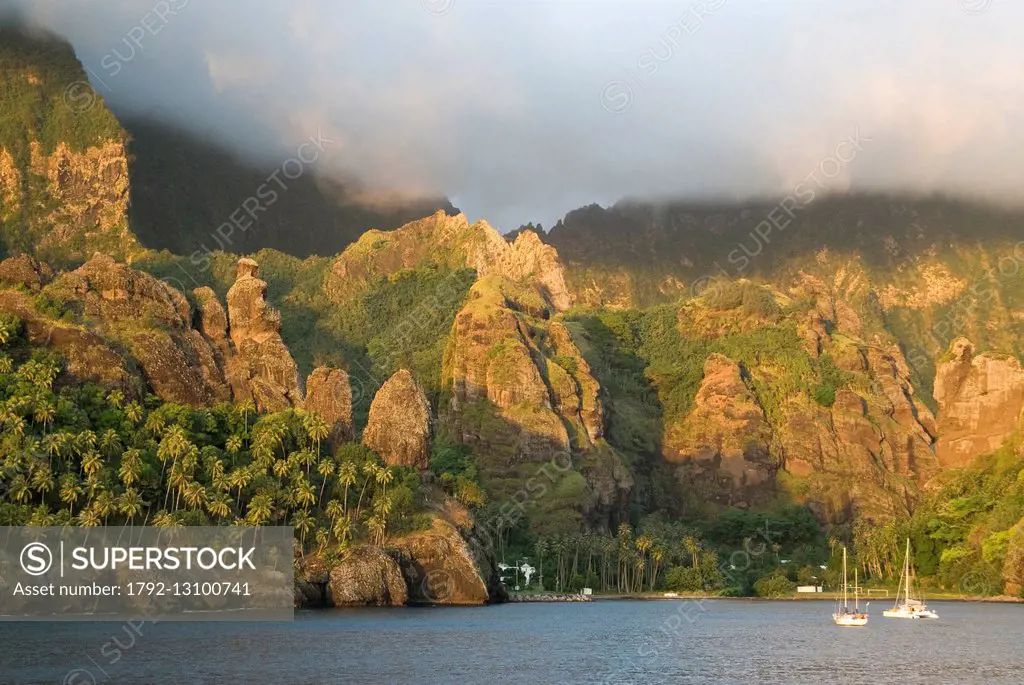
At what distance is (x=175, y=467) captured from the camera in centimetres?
16250

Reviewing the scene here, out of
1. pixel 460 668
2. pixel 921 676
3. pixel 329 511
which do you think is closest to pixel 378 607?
pixel 329 511

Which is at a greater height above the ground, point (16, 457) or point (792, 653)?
point (16, 457)

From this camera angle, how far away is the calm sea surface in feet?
302

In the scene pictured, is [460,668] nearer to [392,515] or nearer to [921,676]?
[921,676]

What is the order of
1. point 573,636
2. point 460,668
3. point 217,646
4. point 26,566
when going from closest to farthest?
1. point 460,668
2. point 217,646
3. point 573,636
4. point 26,566

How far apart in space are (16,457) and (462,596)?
223ft

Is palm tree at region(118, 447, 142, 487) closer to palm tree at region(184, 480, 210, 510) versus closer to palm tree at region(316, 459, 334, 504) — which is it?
palm tree at region(184, 480, 210, 510)

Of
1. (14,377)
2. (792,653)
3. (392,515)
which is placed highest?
(14,377)

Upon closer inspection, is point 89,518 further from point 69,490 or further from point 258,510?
point 258,510

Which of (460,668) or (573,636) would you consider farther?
(573,636)

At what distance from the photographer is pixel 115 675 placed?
3408 inches

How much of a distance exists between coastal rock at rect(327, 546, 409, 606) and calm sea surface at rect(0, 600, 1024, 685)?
37.3 feet

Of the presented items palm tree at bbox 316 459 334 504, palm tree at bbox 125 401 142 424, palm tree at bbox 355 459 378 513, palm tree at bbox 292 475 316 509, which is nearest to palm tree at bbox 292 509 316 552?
palm tree at bbox 292 475 316 509

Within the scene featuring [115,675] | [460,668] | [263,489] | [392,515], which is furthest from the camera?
[392,515]
